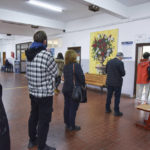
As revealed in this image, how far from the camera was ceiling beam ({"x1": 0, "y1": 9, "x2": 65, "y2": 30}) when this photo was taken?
6016mm

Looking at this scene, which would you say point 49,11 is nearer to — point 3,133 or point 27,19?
point 27,19

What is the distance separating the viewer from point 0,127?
859 millimetres

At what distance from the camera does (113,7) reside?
4863 millimetres

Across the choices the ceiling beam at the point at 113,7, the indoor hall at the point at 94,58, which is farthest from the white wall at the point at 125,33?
the ceiling beam at the point at 113,7

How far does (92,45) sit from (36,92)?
5332 millimetres

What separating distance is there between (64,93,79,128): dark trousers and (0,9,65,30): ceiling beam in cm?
486

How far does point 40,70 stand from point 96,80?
4.75 meters

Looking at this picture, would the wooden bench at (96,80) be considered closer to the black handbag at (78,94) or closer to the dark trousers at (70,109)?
the dark trousers at (70,109)

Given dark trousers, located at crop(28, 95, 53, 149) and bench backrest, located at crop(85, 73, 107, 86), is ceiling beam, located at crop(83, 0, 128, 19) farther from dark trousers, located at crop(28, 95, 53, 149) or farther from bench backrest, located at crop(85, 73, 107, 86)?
dark trousers, located at crop(28, 95, 53, 149)

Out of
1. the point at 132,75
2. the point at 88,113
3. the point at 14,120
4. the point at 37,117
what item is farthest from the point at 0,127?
the point at 132,75

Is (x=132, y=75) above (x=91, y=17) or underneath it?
underneath

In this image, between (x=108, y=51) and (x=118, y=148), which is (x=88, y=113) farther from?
(x=108, y=51)

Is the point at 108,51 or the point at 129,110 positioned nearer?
the point at 129,110

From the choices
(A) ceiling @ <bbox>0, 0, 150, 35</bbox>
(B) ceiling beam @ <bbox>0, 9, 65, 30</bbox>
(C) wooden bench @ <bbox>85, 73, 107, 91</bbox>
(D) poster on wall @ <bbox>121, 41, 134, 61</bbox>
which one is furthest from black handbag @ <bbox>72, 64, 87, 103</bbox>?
(B) ceiling beam @ <bbox>0, 9, 65, 30</bbox>
